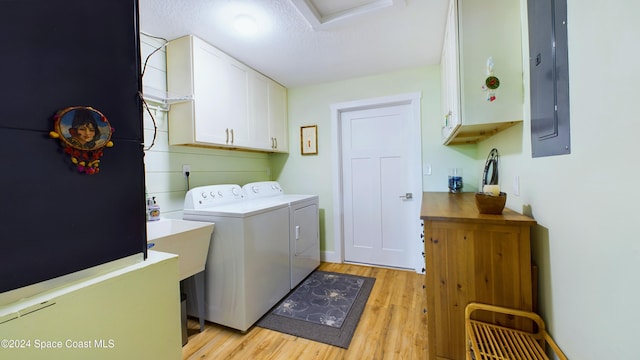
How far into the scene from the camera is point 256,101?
8.89 ft

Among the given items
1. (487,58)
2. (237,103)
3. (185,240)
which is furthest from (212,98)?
(487,58)

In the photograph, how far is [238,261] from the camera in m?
1.83

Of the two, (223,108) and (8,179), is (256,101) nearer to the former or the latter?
(223,108)

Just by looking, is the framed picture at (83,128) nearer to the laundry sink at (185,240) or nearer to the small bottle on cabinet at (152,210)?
the laundry sink at (185,240)

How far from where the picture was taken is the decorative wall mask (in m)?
0.65

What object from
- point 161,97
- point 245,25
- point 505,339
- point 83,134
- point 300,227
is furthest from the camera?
point 300,227

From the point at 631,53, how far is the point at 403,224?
2.50 meters

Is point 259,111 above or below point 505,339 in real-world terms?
above

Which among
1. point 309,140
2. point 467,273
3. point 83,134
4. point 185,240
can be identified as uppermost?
point 309,140

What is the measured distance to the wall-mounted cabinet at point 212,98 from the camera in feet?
6.57

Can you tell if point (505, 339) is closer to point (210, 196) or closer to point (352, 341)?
point (352, 341)

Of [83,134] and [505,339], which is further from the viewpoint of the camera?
[505,339]

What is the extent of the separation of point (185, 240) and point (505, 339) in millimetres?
1843

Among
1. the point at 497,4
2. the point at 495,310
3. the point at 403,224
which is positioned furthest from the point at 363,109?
the point at 495,310
